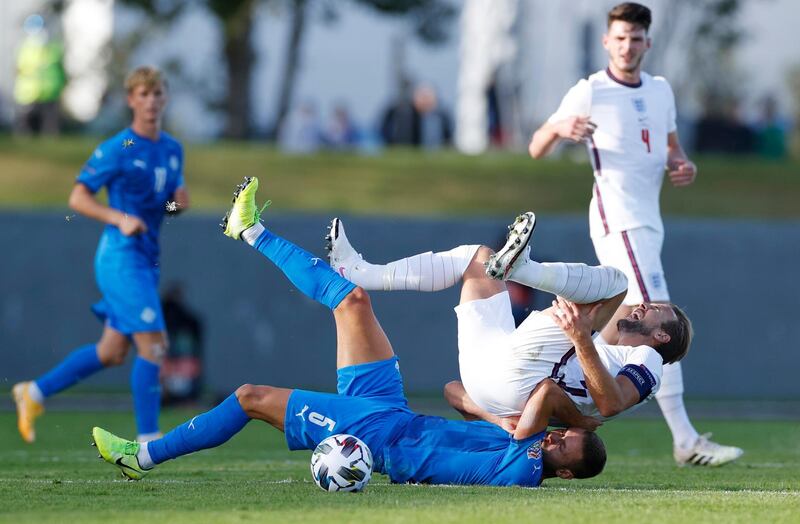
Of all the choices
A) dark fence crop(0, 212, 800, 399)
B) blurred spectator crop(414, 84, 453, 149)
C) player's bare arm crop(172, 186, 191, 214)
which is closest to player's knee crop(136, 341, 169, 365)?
player's bare arm crop(172, 186, 191, 214)

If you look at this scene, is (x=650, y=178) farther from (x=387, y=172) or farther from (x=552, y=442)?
(x=387, y=172)

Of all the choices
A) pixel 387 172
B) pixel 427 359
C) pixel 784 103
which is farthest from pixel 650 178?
pixel 784 103

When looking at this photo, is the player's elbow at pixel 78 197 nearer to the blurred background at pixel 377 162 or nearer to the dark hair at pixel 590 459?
the dark hair at pixel 590 459

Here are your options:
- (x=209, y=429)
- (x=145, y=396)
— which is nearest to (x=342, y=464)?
(x=209, y=429)

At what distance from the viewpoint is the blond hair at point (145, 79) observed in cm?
1055

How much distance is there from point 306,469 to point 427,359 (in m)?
9.53

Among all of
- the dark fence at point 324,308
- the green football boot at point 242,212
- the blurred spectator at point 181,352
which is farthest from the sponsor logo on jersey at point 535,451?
the dark fence at point 324,308

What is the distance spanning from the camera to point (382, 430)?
755 centimetres

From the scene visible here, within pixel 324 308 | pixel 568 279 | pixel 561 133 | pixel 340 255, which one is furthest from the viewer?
pixel 324 308

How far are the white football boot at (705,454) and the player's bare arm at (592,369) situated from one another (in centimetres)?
231

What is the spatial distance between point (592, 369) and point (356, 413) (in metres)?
1.20

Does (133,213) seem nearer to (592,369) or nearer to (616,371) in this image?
(616,371)

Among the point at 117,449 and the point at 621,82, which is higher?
the point at 621,82

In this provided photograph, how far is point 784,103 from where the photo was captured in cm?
4212
